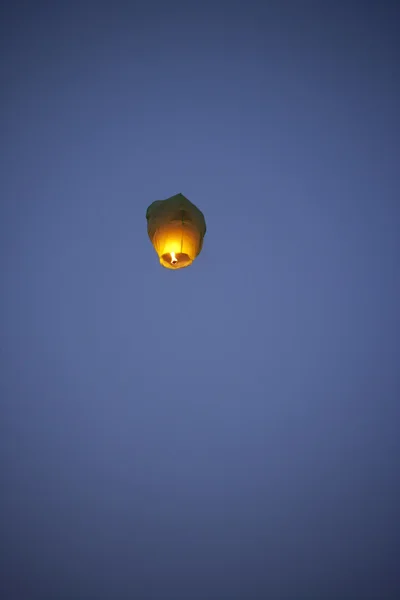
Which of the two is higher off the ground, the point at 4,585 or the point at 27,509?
the point at 27,509

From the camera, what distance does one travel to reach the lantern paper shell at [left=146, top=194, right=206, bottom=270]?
6.61 ft

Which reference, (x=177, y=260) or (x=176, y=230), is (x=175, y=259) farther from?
(x=176, y=230)

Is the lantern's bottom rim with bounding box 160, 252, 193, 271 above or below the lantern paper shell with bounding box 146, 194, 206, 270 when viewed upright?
below

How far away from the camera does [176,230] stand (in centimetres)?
201

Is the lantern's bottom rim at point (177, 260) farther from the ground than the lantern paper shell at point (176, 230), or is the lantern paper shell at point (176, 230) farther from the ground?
the lantern paper shell at point (176, 230)

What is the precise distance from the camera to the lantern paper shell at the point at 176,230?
201 centimetres

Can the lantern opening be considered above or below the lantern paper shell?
below

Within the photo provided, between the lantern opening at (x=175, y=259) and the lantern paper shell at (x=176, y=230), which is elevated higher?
the lantern paper shell at (x=176, y=230)

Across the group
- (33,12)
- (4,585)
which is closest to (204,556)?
(4,585)

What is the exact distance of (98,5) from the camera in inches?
160

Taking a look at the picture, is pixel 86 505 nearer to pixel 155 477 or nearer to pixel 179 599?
pixel 155 477

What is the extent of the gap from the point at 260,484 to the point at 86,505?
81.1 inches

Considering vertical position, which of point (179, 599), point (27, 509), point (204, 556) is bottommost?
point (179, 599)

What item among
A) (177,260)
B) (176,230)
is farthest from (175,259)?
(176,230)
